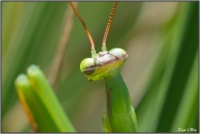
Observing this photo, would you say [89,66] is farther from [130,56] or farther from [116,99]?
[130,56]

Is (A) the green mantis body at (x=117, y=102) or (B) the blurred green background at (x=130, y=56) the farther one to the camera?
(B) the blurred green background at (x=130, y=56)

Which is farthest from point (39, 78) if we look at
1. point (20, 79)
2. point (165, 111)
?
point (165, 111)

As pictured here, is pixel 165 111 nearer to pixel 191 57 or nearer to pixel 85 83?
pixel 191 57

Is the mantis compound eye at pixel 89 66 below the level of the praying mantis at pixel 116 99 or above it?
above

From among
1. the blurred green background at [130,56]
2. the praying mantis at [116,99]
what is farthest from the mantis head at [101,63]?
the blurred green background at [130,56]

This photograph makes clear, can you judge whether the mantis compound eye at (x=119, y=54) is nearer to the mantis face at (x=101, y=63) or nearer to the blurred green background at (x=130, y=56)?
the mantis face at (x=101, y=63)
